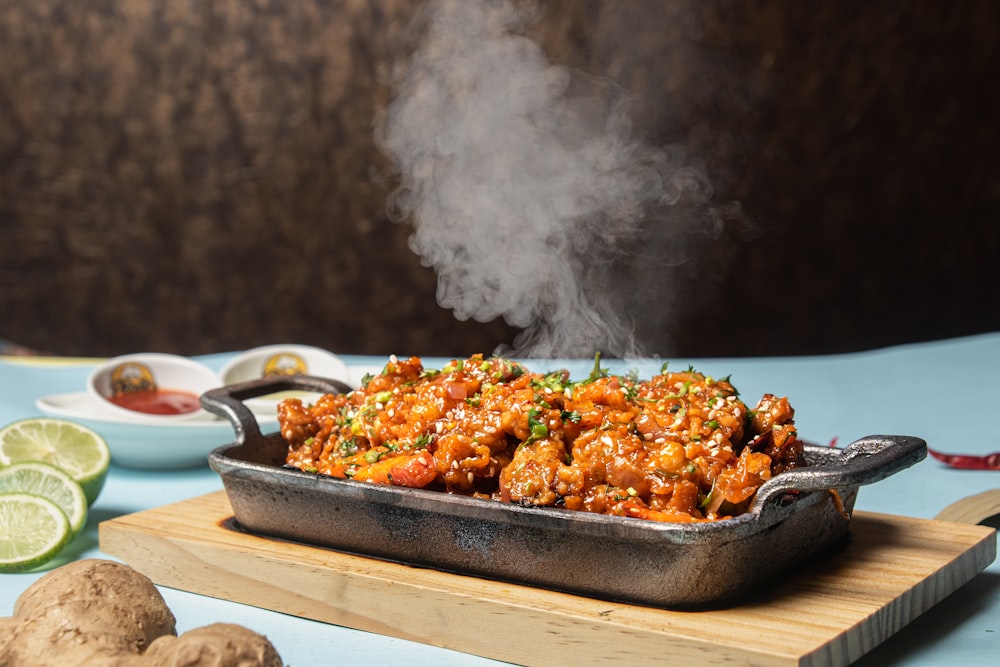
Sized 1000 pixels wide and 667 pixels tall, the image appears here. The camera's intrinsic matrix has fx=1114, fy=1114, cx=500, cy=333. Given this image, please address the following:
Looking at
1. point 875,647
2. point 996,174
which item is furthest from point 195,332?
→ point 875,647

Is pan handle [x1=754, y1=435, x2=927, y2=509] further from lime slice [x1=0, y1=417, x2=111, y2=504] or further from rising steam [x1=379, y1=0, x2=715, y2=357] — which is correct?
lime slice [x1=0, y1=417, x2=111, y2=504]

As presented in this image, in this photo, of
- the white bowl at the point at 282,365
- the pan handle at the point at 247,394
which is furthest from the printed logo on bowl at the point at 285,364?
the pan handle at the point at 247,394

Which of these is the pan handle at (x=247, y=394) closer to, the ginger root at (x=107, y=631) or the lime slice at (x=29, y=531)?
the lime slice at (x=29, y=531)

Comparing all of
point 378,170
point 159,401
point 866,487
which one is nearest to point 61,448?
point 159,401

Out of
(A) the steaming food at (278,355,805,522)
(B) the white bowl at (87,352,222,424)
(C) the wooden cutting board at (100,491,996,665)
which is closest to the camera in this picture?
(C) the wooden cutting board at (100,491,996,665)

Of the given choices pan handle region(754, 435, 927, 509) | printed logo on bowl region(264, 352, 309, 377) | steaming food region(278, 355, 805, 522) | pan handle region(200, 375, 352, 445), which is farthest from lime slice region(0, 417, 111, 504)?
pan handle region(754, 435, 927, 509)
